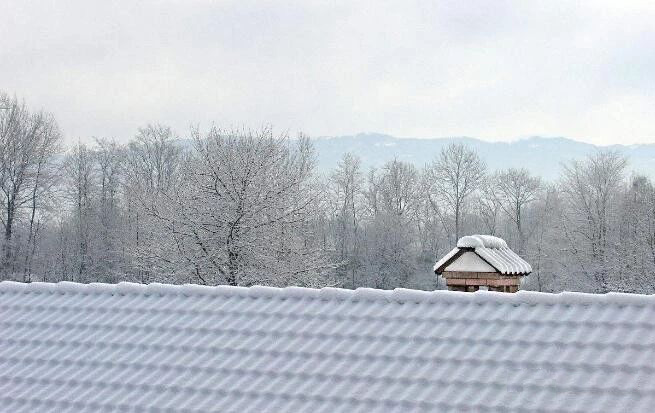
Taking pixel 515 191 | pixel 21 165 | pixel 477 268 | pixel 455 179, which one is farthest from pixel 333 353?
pixel 455 179

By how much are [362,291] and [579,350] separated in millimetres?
1582

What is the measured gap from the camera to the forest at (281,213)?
21.9 m

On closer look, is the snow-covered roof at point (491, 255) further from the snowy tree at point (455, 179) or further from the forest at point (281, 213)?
the snowy tree at point (455, 179)

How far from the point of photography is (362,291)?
18.6 feet

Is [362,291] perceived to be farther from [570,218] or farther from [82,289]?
[570,218]

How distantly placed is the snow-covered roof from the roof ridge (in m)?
4.46

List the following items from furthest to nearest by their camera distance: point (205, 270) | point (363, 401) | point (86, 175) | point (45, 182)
Answer: point (86, 175), point (45, 182), point (205, 270), point (363, 401)

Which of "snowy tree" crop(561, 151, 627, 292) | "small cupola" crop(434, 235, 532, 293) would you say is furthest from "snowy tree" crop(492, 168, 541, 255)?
"small cupola" crop(434, 235, 532, 293)

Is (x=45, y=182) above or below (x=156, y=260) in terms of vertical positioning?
above

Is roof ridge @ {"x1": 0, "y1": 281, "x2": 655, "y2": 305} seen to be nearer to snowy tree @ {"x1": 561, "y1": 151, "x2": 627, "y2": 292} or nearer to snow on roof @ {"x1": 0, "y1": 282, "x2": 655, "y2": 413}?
snow on roof @ {"x1": 0, "y1": 282, "x2": 655, "y2": 413}

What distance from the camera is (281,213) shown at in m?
22.1

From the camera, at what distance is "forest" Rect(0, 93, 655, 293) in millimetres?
21859

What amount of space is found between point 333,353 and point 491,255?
5703 millimetres

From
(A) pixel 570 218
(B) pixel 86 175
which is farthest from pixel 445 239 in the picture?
(B) pixel 86 175
